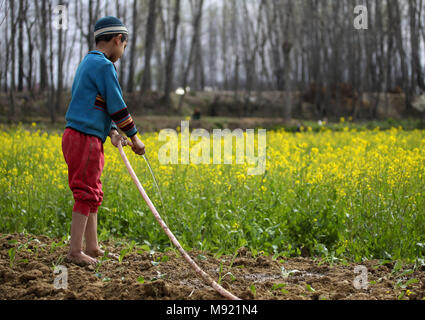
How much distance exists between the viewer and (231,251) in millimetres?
3701

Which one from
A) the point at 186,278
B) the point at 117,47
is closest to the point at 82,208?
the point at 186,278

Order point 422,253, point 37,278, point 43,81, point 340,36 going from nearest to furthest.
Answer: point 37,278, point 422,253, point 43,81, point 340,36

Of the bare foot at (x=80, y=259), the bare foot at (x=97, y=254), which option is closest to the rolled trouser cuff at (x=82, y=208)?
the bare foot at (x=80, y=259)

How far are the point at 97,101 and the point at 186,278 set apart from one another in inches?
55.5

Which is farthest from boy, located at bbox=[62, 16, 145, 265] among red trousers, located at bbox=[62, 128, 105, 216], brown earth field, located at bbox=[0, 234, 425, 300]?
brown earth field, located at bbox=[0, 234, 425, 300]

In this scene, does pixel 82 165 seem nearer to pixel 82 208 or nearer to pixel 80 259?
pixel 82 208

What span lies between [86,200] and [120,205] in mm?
1897

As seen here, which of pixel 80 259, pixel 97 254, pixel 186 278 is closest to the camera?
pixel 186 278

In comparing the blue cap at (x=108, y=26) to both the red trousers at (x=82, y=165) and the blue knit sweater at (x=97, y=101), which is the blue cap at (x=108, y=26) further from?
the red trousers at (x=82, y=165)

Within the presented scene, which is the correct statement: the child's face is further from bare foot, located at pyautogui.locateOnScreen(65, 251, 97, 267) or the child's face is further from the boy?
bare foot, located at pyautogui.locateOnScreen(65, 251, 97, 267)

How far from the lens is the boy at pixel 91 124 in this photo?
2822 millimetres

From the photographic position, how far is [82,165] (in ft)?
9.33
